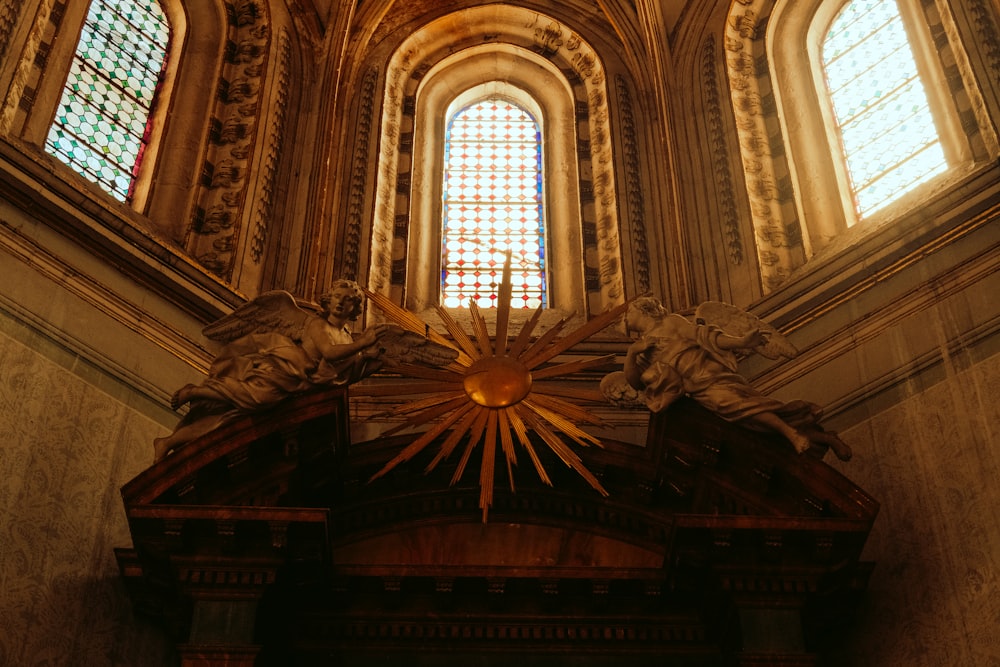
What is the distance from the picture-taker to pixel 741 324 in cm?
838

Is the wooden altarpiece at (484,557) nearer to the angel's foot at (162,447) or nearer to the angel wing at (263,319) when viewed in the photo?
the angel's foot at (162,447)

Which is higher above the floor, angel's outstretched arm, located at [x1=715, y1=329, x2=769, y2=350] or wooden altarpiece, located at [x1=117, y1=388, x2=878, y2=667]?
angel's outstretched arm, located at [x1=715, y1=329, x2=769, y2=350]

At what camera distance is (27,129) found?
9.62 metres

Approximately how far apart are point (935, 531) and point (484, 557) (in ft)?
8.59

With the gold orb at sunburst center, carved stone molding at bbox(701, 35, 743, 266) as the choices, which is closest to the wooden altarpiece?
the gold orb at sunburst center

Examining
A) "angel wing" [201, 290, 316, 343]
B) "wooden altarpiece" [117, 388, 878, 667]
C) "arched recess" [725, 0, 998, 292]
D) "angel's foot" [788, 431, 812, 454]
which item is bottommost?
"wooden altarpiece" [117, 388, 878, 667]

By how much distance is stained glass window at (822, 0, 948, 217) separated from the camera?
10453 mm

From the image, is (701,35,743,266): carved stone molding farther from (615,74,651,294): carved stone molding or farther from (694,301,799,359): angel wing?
(694,301,799,359): angel wing

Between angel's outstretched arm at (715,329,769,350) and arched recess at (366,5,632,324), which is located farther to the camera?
arched recess at (366,5,632,324)

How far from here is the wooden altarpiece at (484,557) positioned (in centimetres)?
739

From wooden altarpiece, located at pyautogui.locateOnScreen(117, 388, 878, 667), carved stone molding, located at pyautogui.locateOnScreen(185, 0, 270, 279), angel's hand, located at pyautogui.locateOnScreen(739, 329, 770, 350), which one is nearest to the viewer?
wooden altarpiece, located at pyautogui.locateOnScreen(117, 388, 878, 667)

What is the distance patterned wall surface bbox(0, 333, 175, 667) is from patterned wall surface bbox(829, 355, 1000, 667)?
4.08 metres

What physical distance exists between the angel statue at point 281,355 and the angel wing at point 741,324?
157 cm

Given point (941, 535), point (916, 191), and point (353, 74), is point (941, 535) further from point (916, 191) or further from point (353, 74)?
point (353, 74)
